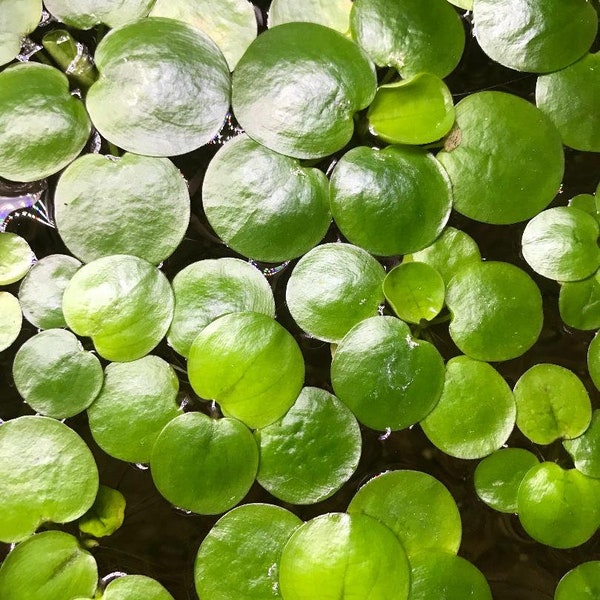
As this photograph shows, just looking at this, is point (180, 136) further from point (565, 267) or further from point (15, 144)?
point (565, 267)

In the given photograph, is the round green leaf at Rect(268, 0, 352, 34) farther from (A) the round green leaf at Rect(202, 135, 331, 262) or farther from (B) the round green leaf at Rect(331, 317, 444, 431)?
(B) the round green leaf at Rect(331, 317, 444, 431)

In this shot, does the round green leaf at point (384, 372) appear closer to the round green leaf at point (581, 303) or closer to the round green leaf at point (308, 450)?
the round green leaf at point (308, 450)

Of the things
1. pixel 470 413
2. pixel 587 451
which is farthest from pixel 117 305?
pixel 587 451

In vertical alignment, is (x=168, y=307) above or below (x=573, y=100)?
below

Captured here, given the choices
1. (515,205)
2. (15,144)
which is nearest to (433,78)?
(515,205)

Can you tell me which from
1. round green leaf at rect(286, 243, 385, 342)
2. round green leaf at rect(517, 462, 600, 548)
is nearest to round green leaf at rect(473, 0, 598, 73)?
round green leaf at rect(286, 243, 385, 342)

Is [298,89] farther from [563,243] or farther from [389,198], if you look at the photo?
[563,243]
